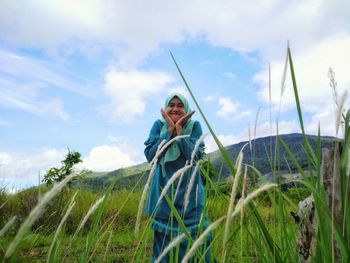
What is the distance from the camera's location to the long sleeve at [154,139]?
11.6ft

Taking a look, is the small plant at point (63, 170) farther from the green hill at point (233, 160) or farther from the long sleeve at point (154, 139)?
the long sleeve at point (154, 139)

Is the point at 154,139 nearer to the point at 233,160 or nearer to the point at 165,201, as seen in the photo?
the point at 165,201

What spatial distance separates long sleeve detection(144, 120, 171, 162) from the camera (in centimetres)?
353

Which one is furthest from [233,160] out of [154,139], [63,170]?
[63,170]

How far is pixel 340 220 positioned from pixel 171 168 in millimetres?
2643

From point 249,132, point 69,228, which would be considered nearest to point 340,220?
point 249,132

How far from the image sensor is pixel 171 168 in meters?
3.73

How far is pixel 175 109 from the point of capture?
12.7 feet

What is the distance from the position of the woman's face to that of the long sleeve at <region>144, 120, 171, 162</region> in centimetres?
24

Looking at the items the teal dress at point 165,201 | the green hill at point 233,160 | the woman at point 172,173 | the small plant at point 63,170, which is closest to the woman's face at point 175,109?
the woman at point 172,173

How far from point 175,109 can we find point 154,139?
364 mm

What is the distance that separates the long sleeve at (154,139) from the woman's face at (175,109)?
9.4 inches

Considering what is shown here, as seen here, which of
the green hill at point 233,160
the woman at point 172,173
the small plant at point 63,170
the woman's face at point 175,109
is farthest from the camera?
the small plant at point 63,170

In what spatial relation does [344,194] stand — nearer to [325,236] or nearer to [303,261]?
[325,236]
